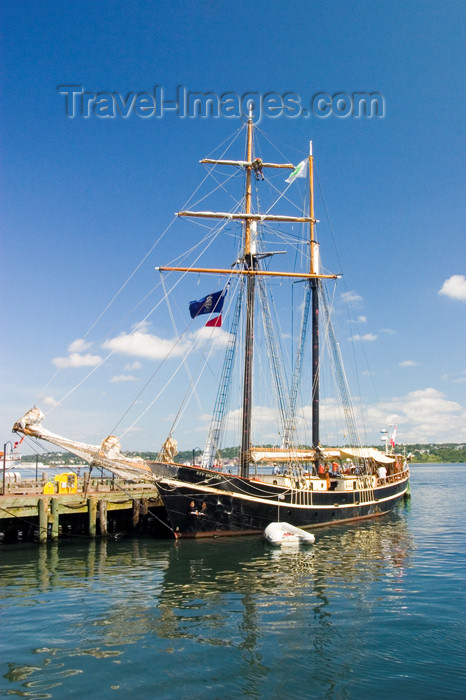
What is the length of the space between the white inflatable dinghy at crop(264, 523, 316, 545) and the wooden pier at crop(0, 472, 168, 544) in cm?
606

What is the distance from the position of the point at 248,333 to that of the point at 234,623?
19.8 meters

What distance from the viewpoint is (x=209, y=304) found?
3056 cm

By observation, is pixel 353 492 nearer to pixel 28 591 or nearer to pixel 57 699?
pixel 28 591

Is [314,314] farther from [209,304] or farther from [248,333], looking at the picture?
[209,304]

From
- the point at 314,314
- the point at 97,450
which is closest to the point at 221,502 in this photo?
the point at 97,450

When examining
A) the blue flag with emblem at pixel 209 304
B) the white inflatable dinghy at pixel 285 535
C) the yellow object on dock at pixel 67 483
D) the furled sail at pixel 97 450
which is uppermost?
the blue flag with emblem at pixel 209 304

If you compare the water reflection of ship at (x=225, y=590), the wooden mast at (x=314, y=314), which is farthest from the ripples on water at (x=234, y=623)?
the wooden mast at (x=314, y=314)

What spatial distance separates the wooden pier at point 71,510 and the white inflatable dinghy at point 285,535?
606 centimetres

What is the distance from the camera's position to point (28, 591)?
17562 millimetres

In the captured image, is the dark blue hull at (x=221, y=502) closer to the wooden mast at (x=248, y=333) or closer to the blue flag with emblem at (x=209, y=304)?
the wooden mast at (x=248, y=333)

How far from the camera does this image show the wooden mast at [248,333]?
3019cm

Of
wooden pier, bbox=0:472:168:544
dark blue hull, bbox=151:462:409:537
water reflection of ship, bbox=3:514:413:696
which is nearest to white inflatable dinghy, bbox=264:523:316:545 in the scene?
water reflection of ship, bbox=3:514:413:696

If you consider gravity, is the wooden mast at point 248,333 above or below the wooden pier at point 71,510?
above

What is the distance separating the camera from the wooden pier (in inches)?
1060
